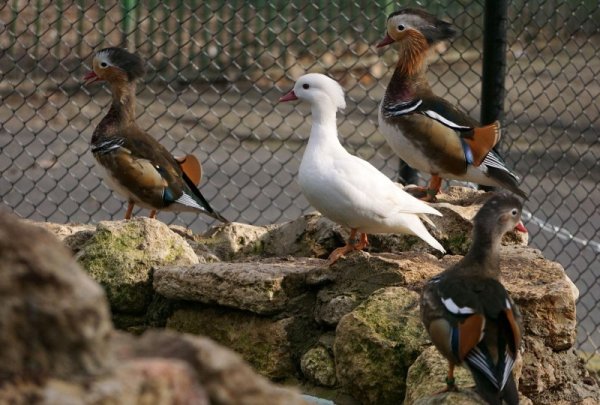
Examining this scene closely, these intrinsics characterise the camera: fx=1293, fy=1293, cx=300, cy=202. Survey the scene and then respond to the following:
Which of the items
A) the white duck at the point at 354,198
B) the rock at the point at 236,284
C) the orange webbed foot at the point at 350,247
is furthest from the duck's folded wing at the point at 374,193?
the rock at the point at 236,284

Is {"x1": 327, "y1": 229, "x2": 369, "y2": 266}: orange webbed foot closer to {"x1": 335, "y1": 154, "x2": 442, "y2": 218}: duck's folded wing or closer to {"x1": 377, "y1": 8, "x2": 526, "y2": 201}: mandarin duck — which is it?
{"x1": 335, "y1": 154, "x2": 442, "y2": 218}: duck's folded wing

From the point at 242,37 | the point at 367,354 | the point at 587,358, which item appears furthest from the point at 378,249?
the point at 242,37

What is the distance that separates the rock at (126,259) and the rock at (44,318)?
2934 millimetres

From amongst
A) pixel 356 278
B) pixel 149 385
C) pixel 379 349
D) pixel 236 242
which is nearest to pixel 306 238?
pixel 236 242

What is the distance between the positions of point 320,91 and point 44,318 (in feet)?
11.6

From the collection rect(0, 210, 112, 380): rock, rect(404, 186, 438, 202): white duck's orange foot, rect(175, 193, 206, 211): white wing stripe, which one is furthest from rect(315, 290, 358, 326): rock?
rect(0, 210, 112, 380): rock

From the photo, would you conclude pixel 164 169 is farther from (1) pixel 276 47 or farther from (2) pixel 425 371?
(1) pixel 276 47

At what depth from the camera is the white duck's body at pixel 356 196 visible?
4.70 meters

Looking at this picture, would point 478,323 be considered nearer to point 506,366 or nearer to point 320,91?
point 506,366

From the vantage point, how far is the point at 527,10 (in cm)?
1315

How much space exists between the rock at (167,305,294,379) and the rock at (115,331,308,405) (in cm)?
242

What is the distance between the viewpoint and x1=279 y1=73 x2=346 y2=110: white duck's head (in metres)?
5.16

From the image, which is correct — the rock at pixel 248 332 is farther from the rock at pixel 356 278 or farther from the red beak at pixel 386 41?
the red beak at pixel 386 41

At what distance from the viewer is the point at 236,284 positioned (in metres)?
4.38
